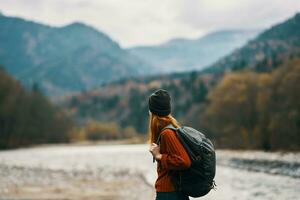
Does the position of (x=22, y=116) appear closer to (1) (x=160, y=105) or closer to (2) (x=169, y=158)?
(1) (x=160, y=105)

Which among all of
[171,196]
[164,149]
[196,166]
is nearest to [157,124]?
[164,149]

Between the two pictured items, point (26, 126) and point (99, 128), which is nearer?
point (26, 126)

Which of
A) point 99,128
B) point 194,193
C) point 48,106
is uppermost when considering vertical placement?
point 194,193

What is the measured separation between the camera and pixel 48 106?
395ft

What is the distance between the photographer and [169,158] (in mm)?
5938

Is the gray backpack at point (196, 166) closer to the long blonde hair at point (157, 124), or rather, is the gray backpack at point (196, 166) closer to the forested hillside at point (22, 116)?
the long blonde hair at point (157, 124)

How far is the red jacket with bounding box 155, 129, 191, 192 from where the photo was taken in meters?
5.88

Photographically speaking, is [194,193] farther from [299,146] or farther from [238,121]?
[238,121]

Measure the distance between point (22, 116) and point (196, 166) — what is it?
107605 mm

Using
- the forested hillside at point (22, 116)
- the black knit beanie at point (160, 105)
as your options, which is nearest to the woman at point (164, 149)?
the black knit beanie at point (160, 105)

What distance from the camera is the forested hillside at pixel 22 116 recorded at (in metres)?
106

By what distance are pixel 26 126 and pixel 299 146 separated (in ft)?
221

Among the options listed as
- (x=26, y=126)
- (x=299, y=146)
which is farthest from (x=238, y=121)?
(x=26, y=126)

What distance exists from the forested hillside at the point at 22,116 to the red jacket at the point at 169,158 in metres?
101
